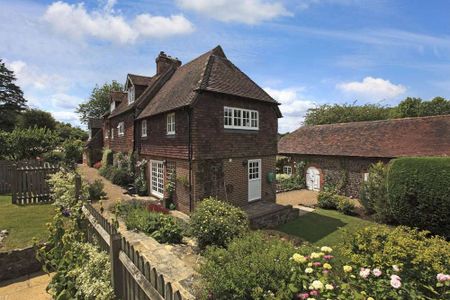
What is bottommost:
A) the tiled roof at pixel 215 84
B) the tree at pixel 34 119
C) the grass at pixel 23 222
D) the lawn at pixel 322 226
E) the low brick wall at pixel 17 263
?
the lawn at pixel 322 226

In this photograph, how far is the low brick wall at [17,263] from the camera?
7.13 meters

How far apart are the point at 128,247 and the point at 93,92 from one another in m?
62.6

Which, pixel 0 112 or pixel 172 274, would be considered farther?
pixel 0 112

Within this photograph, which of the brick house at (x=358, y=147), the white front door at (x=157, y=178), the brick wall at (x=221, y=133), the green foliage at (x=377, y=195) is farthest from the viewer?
the brick house at (x=358, y=147)

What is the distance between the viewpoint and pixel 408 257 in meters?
4.36

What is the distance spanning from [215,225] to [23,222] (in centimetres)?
743

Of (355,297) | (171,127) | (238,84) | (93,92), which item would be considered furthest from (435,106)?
(93,92)

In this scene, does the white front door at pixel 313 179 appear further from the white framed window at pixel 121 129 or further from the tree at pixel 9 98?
the tree at pixel 9 98

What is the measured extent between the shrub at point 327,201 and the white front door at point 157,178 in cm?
1036

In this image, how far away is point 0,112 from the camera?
4253cm

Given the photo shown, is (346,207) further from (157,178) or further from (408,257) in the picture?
(408,257)

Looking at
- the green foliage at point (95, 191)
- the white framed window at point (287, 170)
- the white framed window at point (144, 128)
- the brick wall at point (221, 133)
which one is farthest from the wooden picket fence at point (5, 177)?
the white framed window at point (287, 170)

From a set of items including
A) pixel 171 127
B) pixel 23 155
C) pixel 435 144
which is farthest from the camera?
pixel 23 155

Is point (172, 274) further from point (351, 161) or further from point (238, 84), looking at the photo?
point (351, 161)
